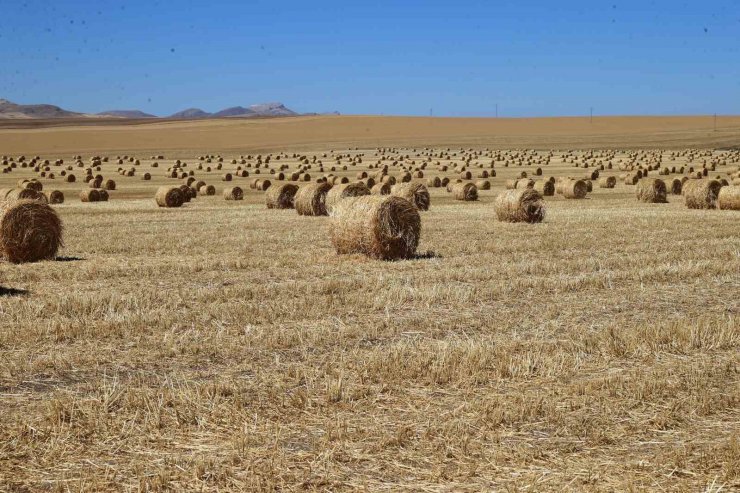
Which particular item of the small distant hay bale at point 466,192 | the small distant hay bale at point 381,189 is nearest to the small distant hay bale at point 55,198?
the small distant hay bale at point 381,189

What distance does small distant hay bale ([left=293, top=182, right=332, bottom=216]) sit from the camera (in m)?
27.0

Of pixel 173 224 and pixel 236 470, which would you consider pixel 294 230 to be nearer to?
pixel 173 224

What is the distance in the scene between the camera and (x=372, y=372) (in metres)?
8.14

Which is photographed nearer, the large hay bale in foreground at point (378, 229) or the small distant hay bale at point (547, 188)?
the large hay bale in foreground at point (378, 229)

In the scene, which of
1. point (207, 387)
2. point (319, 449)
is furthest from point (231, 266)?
point (319, 449)

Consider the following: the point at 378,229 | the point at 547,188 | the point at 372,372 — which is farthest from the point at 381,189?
the point at 372,372

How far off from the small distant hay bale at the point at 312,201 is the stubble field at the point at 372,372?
33.6ft

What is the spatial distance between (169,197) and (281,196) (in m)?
4.62

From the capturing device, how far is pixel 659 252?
17.2 m

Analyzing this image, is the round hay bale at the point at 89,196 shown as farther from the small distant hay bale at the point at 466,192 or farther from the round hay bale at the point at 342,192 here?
the small distant hay bale at the point at 466,192

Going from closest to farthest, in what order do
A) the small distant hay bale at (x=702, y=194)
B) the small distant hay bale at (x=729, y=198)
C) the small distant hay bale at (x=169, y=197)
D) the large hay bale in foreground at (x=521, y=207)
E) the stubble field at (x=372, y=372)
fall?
the stubble field at (x=372, y=372), the large hay bale in foreground at (x=521, y=207), the small distant hay bale at (x=729, y=198), the small distant hay bale at (x=702, y=194), the small distant hay bale at (x=169, y=197)

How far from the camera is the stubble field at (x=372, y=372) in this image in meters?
5.95

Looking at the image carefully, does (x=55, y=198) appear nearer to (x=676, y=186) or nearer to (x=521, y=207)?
(x=521, y=207)

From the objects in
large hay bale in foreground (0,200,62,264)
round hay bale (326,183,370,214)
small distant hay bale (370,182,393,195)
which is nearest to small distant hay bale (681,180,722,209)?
small distant hay bale (370,182,393,195)
